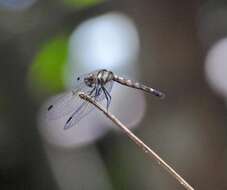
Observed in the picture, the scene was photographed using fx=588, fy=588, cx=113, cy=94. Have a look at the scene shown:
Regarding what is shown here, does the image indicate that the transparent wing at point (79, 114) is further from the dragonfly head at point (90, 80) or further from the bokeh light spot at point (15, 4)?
the bokeh light spot at point (15, 4)

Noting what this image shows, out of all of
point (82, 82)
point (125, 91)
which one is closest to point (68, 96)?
point (82, 82)

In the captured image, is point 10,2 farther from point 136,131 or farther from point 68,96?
point 68,96

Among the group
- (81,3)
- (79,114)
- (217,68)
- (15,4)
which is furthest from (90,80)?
(15,4)

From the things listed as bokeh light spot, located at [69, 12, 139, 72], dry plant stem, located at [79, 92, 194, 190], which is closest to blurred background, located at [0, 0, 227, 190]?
bokeh light spot, located at [69, 12, 139, 72]

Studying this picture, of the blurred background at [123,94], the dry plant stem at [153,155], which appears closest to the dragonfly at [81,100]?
the blurred background at [123,94]

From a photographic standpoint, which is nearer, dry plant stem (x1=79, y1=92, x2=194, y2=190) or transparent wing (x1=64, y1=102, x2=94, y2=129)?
dry plant stem (x1=79, y1=92, x2=194, y2=190)

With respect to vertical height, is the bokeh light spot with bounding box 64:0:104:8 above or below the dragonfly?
above

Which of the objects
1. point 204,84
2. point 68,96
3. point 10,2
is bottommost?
point 204,84

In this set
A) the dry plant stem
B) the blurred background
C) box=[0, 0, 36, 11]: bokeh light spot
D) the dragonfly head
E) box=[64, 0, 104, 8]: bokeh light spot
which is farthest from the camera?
box=[0, 0, 36, 11]: bokeh light spot

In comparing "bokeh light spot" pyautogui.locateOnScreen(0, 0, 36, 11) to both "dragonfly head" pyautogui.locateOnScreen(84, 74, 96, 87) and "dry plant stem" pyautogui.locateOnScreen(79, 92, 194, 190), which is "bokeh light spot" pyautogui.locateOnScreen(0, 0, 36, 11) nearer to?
"dragonfly head" pyautogui.locateOnScreen(84, 74, 96, 87)
